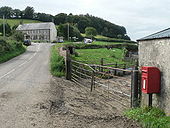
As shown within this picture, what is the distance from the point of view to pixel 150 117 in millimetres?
4828

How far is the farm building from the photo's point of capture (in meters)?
4.88

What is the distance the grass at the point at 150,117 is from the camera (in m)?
4.44

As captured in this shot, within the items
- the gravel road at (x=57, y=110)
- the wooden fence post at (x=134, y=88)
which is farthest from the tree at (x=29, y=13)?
the wooden fence post at (x=134, y=88)

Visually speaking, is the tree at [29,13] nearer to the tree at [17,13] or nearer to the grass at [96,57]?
the tree at [17,13]

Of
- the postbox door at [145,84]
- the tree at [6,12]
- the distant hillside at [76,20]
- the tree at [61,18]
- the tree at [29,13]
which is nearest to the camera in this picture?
the postbox door at [145,84]

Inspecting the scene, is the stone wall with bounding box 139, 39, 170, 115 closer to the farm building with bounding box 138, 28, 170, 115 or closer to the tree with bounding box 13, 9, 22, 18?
the farm building with bounding box 138, 28, 170, 115

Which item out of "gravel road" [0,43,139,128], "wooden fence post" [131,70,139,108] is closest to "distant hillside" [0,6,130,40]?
"gravel road" [0,43,139,128]

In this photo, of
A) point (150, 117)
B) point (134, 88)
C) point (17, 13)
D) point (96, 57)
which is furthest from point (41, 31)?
point (150, 117)

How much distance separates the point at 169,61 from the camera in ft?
15.7

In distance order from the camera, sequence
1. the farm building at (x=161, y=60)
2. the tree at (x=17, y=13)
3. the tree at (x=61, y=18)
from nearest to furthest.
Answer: the farm building at (x=161, y=60) → the tree at (x=61, y=18) → the tree at (x=17, y=13)

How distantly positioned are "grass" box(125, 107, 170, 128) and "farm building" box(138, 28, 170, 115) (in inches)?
→ 7.7

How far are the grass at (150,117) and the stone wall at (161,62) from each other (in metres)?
0.20

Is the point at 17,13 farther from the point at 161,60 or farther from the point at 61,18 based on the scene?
the point at 161,60

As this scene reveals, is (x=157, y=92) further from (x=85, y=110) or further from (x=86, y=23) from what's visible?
(x=86, y=23)
